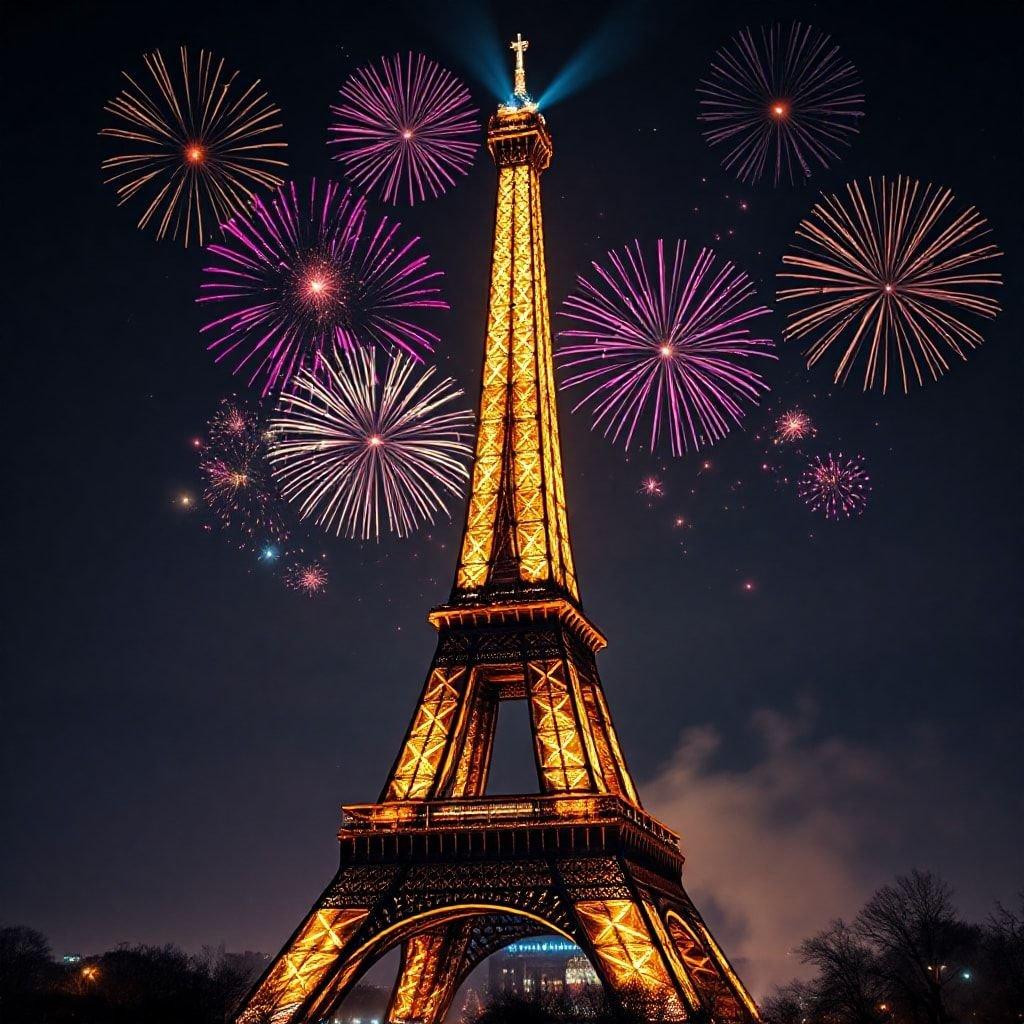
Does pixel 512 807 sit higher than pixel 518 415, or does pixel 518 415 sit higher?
pixel 518 415

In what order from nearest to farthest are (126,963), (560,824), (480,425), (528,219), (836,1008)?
(560,824)
(836,1008)
(480,425)
(528,219)
(126,963)

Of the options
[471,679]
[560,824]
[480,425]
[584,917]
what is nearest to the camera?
[584,917]

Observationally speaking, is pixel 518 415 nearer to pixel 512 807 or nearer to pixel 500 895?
pixel 512 807

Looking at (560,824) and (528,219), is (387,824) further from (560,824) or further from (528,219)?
(528,219)

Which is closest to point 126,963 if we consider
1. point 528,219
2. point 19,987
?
point 19,987

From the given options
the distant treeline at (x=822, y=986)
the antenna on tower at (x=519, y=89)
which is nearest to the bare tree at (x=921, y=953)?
the distant treeline at (x=822, y=986)

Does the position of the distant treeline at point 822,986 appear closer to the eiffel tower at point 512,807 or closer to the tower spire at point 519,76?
the eiffel tower at point 512,807

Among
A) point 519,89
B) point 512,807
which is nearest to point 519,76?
point 519,89

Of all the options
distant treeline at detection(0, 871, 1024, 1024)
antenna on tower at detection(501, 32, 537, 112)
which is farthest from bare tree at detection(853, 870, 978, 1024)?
antenna on tower at detection(501, 32, 537, 112)

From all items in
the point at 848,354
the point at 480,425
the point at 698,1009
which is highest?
the point at 480,425
